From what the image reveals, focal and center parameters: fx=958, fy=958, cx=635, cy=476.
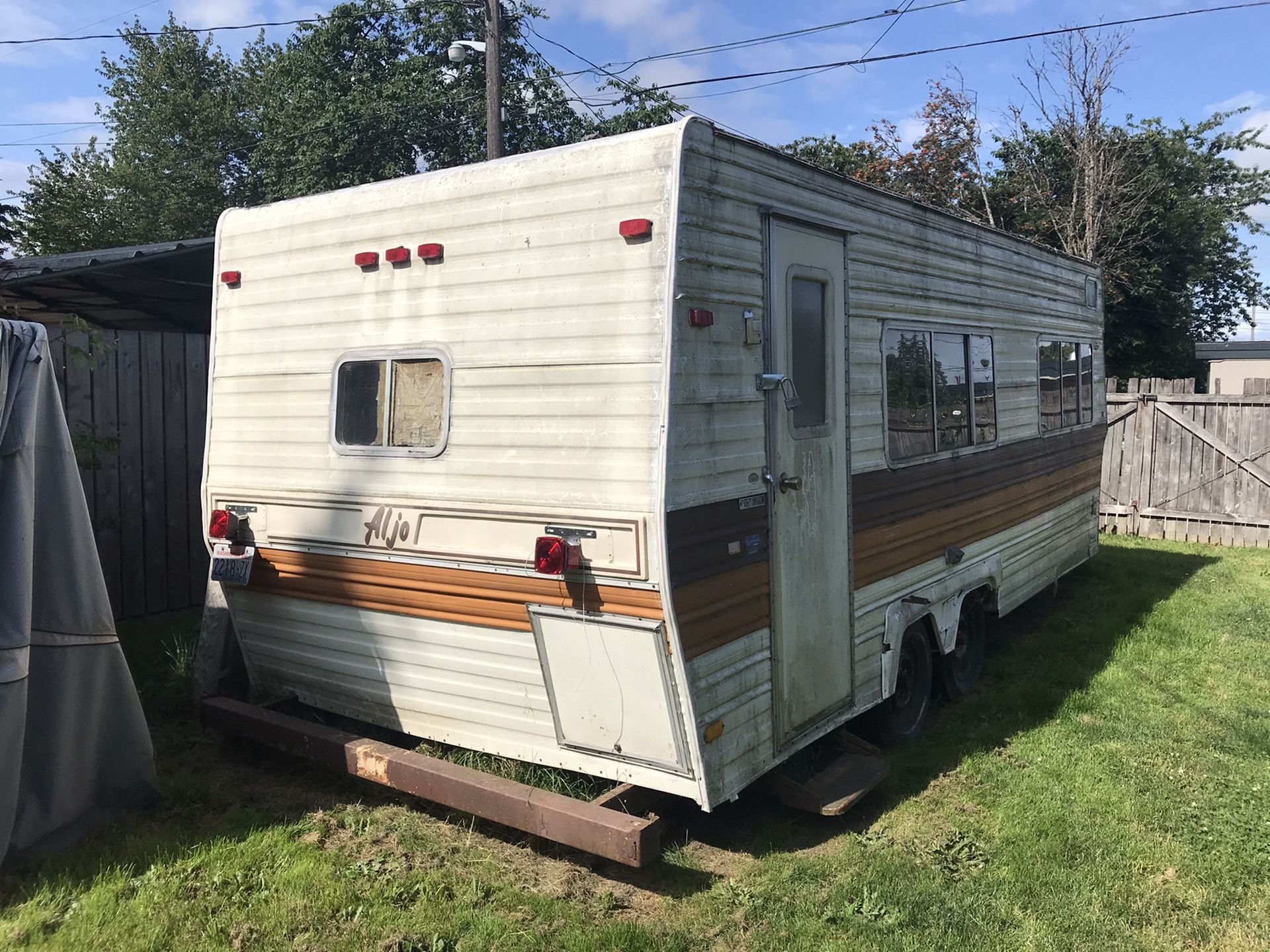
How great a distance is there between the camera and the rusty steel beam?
362 centimetres

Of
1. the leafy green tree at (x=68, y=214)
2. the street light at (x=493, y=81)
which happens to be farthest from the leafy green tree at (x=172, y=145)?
the street light at (x=493, y=81)

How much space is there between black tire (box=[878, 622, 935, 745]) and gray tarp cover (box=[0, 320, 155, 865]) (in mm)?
3804

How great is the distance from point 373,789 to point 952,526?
3631 millimetres

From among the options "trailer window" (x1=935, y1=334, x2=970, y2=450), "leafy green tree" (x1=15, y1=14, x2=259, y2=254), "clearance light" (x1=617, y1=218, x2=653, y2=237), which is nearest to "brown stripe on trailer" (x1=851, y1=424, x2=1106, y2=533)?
"trailer window" (x1=935, y1=334, x2=970, y2=450)

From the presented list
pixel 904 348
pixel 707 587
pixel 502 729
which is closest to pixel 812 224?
pixel 904 348

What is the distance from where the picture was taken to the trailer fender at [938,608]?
5039 mm

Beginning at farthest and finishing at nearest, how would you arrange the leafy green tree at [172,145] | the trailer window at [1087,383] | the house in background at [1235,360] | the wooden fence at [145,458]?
1. the leafy green tree at [172,145]
2. the house in background at [1235,360]
3. the trailer window at [1087,383]
4. the wooden fence at [145,458]

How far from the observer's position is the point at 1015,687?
6473 mm

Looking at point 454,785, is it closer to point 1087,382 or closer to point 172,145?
point 1087,382


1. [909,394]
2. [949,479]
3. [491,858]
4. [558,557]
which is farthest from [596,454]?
[949,479]

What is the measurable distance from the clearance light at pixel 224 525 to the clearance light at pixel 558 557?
1998 millimetres

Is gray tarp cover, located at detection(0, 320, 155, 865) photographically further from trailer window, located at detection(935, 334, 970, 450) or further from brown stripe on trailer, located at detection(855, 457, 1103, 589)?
trailer window, located at detection(935, 334, 970, 450)

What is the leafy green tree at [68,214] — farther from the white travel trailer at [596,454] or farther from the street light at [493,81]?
the white travel trailer at [596,454]

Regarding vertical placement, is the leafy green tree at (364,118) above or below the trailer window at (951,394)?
above
